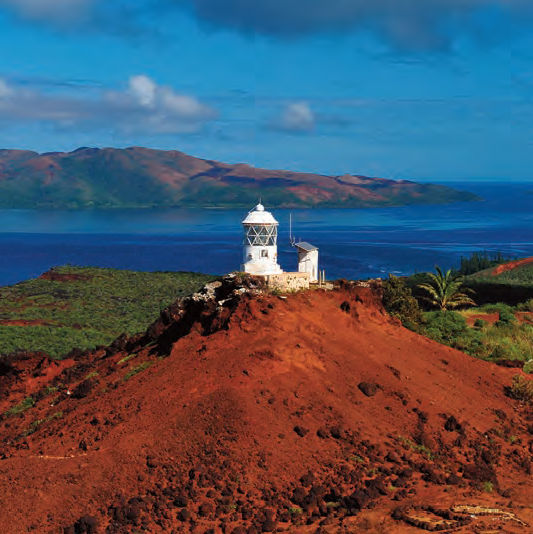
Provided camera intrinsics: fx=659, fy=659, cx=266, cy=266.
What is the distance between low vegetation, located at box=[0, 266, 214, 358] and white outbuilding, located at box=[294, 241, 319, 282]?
20002 mm

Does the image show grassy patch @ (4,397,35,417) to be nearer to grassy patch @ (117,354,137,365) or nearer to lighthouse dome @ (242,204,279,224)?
grassy patch @ (117,354,137,365)

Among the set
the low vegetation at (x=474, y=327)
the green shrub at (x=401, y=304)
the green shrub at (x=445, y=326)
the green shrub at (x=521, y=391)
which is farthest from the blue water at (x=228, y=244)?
the green shrub at (x=521, y=391)

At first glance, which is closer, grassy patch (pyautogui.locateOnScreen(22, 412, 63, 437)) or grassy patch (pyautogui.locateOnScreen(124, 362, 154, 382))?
grassy patch (pyautogui.locateOnScreen(22, 412, 63, 437))

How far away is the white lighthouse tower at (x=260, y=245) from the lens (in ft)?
58.9

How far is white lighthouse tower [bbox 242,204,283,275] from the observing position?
17953mm

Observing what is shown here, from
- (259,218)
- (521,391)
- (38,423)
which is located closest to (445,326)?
(521,391)

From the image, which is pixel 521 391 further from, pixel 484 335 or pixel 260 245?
pixel 484 335

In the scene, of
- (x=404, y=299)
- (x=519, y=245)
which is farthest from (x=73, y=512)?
(x=519, y=245)

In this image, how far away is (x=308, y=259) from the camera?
19.1 metres

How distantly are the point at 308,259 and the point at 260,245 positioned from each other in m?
1.71

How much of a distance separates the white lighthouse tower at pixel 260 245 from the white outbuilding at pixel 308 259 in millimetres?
1193

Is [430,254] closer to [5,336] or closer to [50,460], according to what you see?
[5,336]

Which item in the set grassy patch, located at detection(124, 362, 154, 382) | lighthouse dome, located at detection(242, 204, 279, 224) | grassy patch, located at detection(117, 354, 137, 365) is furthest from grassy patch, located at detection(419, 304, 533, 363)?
grassy patch, located at detection(124, 362, 154, 382)

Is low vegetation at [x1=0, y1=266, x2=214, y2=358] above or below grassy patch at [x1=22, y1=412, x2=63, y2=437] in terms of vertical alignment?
below
